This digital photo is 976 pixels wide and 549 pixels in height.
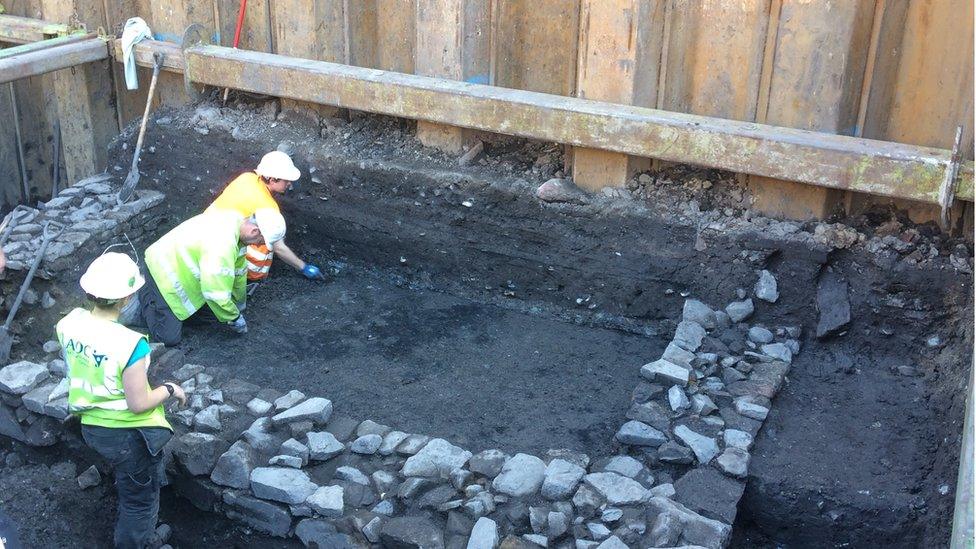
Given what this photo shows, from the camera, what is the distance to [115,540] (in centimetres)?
520

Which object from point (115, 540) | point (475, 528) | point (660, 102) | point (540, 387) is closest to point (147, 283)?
point (115, 540)

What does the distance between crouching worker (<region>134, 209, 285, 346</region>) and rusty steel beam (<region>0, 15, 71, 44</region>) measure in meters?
2.85

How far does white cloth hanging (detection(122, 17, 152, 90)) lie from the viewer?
26.1 feet

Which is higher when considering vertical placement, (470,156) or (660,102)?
(660,102)

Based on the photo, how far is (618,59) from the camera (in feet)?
20.5

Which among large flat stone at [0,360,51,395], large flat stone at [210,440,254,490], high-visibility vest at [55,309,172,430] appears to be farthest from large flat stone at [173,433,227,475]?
large flat stone at [0,360,51,395]

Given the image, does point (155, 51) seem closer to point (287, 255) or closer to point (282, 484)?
point (287, 255)

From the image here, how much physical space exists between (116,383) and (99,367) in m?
0.11

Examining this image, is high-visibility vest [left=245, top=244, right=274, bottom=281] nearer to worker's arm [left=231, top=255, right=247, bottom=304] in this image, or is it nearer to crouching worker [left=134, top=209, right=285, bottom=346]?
worker's arm [left=231, top=255, right=247, bottom=304]

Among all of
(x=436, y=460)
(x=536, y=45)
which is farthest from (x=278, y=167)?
(x=436, y=460)

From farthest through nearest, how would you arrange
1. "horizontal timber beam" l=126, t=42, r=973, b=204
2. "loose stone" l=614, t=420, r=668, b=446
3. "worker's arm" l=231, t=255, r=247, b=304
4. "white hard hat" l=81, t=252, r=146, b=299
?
"worker's arm" l=231, t=255, r=247, b=304 < "horizontal timber beam" l=126, t=42, r=973, b=204 < "loose stone" l=614, t=420, r=668, b=446 < "white hard hat" l=81, t=252, r=146, b=299

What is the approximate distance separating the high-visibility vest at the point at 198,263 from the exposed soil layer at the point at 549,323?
34cm

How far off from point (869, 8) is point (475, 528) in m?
3.62

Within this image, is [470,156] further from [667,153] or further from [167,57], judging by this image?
[167,57]
